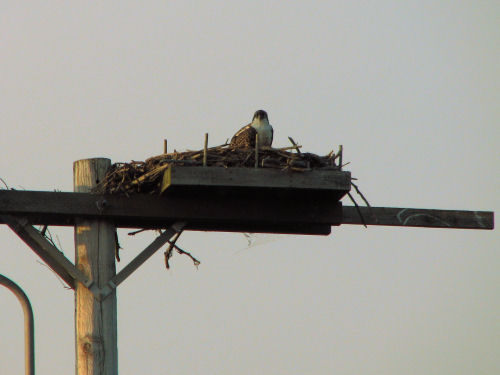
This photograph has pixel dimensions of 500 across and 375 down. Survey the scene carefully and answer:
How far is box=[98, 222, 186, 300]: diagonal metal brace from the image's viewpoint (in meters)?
8.69

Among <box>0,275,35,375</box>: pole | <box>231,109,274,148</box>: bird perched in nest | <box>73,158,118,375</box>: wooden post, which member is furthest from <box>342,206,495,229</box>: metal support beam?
<box>231,109,274,148</box>: bird perched in nest

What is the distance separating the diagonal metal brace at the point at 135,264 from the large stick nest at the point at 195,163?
327mm

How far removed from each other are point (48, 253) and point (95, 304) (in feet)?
1.57

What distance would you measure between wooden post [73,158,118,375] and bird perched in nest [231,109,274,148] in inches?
124

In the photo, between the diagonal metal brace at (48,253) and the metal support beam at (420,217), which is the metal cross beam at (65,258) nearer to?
the diagonal metal brace at (48,253)

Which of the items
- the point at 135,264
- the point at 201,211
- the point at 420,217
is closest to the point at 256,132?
the point at 420,217

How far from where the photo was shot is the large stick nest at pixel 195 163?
8.91m

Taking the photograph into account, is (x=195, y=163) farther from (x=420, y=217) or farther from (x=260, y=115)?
(x=260, y=115)

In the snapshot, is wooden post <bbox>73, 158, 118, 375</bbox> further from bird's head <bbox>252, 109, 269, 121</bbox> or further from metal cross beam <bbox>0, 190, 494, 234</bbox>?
bird's head <bbox>252, 109, 269, 121</bbox>

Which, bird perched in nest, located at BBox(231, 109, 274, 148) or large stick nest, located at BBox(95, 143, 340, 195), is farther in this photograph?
bird perched in nest, located at BBox(231, 109, 274, 148)

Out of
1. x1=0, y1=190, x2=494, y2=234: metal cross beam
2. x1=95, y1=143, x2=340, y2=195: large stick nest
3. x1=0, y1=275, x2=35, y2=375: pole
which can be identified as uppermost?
x1=95, y1=143, x2=340, y2=195: large stick nest

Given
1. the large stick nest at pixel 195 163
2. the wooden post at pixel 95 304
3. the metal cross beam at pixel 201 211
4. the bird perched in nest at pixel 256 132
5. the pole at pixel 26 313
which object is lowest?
the pole at pixel 26 313

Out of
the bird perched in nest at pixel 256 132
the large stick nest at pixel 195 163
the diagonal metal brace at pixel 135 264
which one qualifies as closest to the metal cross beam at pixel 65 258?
the diagonal metal brace at pixel 135 264

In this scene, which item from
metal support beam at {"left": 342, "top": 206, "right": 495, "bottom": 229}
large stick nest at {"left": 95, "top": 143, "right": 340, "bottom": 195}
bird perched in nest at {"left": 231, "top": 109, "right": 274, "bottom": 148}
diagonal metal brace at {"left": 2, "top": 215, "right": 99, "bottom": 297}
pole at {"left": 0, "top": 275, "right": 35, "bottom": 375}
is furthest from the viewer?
bird perched in nest at {"left": 231, "top": 109, "right": 274, "bottom": 148}
